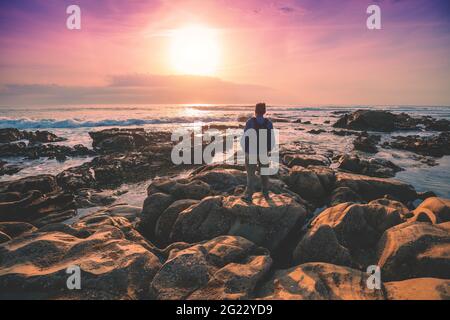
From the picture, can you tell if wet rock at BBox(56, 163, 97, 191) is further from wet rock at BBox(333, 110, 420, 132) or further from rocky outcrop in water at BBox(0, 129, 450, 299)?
wet rock at BBox(333, 110, 420, 132)

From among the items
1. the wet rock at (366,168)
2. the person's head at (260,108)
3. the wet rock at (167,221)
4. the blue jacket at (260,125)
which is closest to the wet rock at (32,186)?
the wet rock at (167,221)

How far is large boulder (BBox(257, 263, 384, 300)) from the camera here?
485 centimetres

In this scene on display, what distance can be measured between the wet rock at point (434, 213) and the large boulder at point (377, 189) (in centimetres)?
316

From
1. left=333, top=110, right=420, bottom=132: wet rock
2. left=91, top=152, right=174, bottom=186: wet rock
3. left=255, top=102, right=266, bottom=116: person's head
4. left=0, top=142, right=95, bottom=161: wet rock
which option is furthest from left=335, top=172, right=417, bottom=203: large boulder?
left=333, top=110, right=420, bottom=132: wet rock

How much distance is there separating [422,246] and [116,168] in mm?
15926

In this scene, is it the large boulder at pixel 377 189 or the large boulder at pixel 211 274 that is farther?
the large boulder at pixel 377 189

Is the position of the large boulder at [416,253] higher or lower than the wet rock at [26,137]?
lower

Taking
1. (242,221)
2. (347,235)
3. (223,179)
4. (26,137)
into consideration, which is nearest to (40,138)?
(26,137)

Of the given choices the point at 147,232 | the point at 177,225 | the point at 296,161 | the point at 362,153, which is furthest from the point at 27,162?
the point at 362,153

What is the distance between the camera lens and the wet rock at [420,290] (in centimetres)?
462

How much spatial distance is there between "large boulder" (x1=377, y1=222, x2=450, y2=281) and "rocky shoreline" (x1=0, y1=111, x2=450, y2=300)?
2 centimetres

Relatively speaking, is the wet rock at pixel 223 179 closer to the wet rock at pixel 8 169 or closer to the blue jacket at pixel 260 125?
the blue jacket at pixel 260 125

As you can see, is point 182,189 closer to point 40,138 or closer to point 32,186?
point 32,186

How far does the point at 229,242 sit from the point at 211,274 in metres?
1.20
